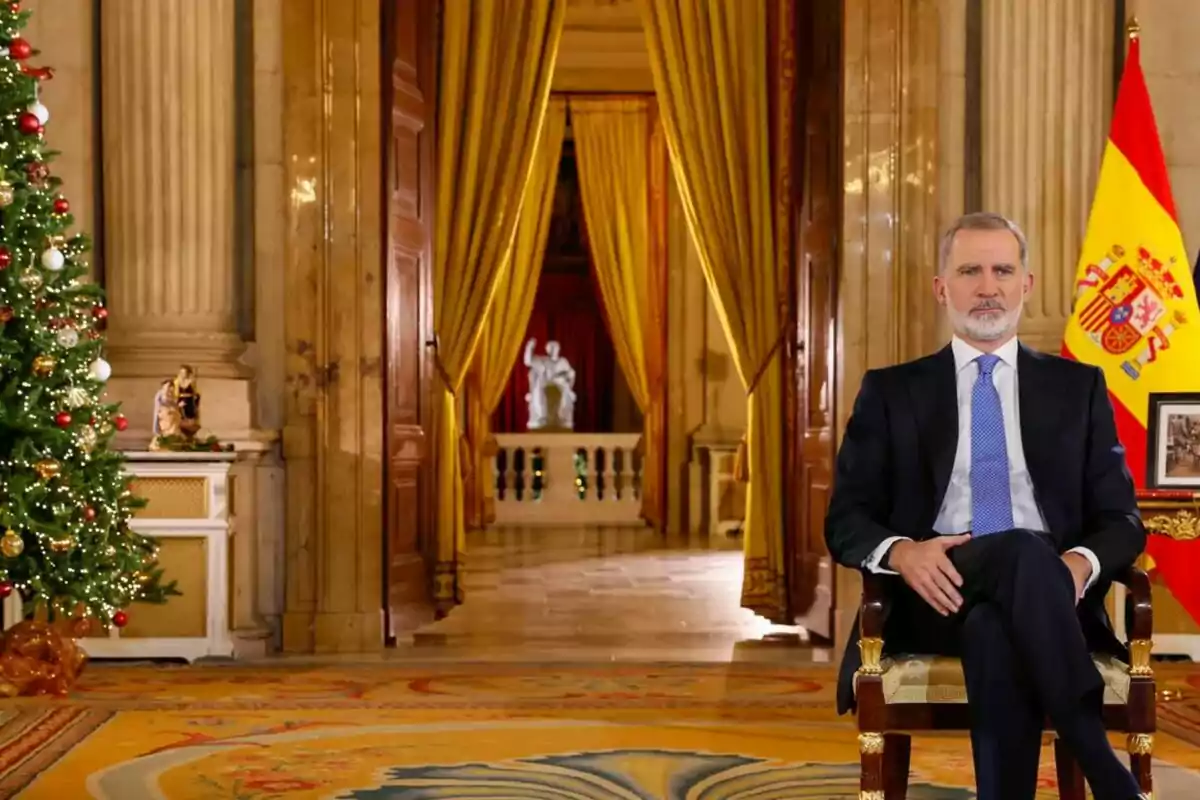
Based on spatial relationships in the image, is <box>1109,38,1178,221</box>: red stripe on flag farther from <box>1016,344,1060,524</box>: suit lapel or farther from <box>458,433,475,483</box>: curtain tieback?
<box>458,433,475,483</box>: curtain tieback

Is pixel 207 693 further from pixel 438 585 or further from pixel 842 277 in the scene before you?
pixel 842 277

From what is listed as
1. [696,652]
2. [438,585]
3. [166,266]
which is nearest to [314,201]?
[166,266]

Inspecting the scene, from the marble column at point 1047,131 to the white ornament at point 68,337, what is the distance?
354 cm

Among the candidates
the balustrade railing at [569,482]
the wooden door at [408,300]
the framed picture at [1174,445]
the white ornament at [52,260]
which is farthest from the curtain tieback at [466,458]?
the framed picture at [1174,445]

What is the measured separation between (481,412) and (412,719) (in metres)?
9.48

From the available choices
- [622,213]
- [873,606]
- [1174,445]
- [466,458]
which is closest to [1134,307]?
[1174,445]

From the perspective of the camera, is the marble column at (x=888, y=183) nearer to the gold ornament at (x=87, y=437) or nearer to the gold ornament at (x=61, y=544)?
the gold ornament at (x=87, y=437)

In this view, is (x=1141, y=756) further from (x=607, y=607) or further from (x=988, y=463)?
(x=607, y=607)

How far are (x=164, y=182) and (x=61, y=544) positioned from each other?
181 cm

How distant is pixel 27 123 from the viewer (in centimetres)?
502

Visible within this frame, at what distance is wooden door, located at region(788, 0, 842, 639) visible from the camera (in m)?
6.52

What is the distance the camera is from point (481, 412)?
46.4ft

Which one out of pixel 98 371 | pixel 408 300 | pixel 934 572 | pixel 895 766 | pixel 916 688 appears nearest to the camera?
pixel 934 572

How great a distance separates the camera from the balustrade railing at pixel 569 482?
14469 millimetres
